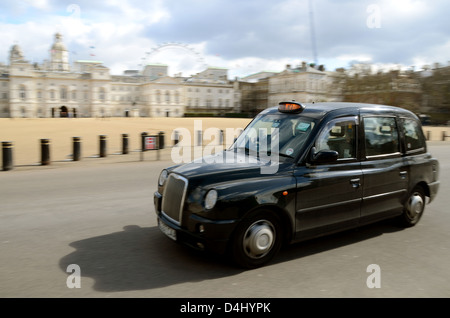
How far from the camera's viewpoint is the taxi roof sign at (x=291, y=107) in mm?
5465

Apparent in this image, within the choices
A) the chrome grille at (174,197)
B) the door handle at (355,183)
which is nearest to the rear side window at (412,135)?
the door handle at (355,183)

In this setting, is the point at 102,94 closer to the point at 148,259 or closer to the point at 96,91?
the point at 96,91

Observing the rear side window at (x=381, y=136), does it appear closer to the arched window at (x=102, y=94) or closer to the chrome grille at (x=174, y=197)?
the chrome grille at (x=174, y=197)

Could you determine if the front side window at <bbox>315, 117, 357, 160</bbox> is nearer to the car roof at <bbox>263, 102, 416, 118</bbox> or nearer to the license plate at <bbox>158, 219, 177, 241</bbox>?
the car roof at <bbox>263, 102, 416, 118</bbox>

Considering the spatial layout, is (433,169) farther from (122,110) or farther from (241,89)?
(241,89)

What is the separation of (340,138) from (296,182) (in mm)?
1061

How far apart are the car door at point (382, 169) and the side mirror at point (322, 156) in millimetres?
734

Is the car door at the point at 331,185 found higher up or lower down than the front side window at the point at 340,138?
lower down

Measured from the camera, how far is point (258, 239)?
14.6ft

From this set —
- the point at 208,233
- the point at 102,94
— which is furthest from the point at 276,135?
the point at 102,94

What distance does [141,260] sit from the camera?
15.4 ft

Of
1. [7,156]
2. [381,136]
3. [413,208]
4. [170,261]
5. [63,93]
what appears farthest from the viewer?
[63,93]
